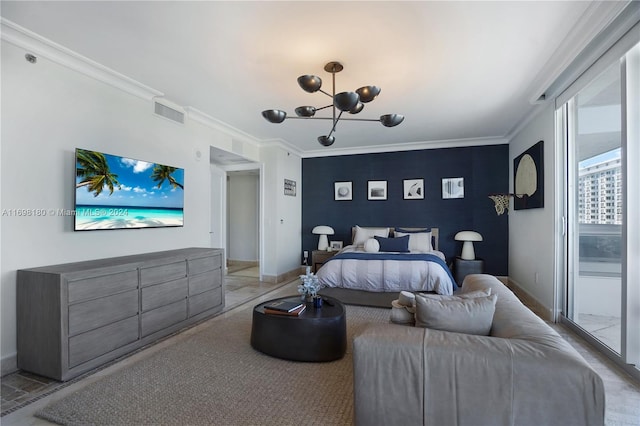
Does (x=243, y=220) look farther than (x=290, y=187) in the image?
Yes

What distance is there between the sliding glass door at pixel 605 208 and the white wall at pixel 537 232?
0.20 meters

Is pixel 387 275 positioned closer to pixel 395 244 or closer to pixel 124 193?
pixel 395 244

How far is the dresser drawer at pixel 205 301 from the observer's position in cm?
353

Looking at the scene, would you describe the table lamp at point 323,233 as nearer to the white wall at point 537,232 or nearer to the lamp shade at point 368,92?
the white wall at point 537,232

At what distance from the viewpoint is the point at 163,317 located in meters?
3.13

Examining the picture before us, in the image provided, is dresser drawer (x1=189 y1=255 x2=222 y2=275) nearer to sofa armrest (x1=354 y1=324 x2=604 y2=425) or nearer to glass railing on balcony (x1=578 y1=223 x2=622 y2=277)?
sofa armrest (x1=354 y1=324 x2=604 y2=425)

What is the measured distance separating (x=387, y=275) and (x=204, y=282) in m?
2.33

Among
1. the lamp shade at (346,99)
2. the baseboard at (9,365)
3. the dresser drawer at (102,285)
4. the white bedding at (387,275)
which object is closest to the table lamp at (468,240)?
the white bedding at (387,275)

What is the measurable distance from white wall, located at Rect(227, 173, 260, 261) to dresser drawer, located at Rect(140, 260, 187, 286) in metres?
4.42

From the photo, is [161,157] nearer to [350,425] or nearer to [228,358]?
[228,358]

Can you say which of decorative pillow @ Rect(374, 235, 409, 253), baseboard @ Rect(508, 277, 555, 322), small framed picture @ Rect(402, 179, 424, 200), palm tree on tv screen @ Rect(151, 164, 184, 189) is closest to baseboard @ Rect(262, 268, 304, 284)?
decorative pillow @ Rect(374, 235, 409, 253)

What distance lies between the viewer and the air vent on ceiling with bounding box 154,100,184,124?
367 centimetres

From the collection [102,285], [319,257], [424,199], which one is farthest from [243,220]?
[102,285]

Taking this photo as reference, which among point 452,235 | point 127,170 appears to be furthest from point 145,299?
point 452,235
